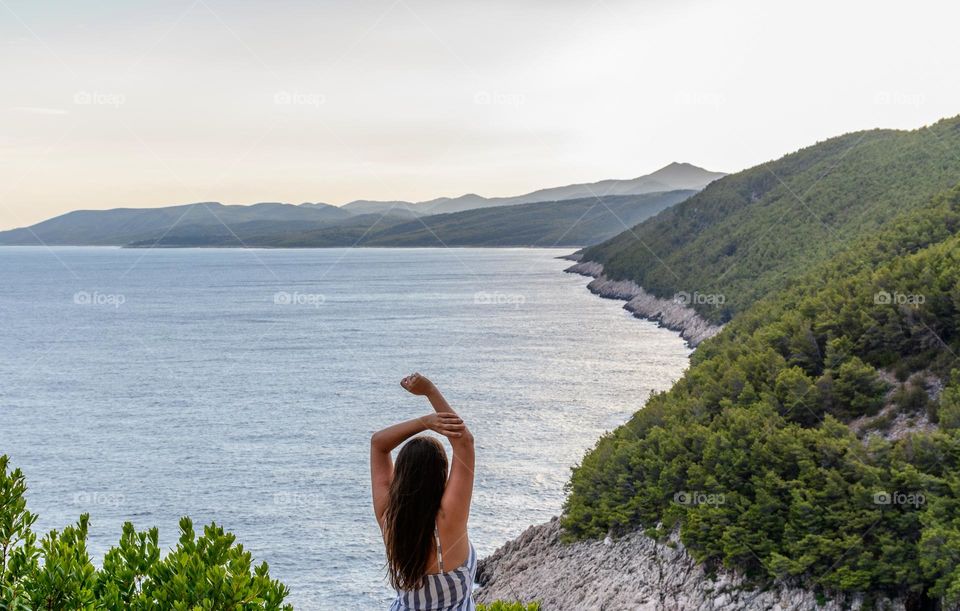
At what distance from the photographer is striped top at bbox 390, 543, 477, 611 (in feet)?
17.0

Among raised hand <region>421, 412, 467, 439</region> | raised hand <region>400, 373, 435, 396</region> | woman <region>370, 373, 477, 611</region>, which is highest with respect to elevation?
raised hand <region>400, 373, 435, 396</region>

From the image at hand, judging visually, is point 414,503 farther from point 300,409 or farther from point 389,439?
point 300,409

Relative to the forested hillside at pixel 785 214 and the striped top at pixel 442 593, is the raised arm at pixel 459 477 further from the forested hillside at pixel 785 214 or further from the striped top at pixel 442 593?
the forested hillside at pixel 785 214

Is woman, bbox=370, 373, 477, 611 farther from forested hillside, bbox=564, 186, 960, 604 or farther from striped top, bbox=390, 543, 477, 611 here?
forested hillside, bbox=564, 186, 960, 604

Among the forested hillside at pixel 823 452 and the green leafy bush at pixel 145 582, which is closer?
the green leafy bush at pixel 145 582

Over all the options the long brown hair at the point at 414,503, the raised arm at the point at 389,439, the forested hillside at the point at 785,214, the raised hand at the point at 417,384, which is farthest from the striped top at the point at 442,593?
the forested hillside at the point at 785,214

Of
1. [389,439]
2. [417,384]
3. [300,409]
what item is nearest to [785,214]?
[300,409]

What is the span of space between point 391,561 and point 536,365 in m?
73.9

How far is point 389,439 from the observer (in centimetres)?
540

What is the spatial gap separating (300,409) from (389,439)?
59.3 m

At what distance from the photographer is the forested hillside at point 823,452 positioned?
19.1m

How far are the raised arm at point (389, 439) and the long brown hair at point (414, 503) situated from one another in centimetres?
10

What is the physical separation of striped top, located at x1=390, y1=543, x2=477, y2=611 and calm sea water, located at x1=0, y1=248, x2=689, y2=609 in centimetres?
2628

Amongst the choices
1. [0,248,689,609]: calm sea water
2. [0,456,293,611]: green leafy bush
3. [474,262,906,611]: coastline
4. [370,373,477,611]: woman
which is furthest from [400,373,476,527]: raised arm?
[0,248,689,609]: calm sea water
